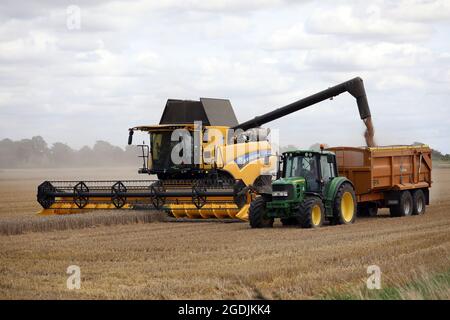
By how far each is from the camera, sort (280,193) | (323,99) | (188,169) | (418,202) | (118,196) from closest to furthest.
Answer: (280,193), (118,196), (188,169), (418,202), (323,99)

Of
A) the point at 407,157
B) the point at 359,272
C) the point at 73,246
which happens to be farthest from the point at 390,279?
the point at 407,157

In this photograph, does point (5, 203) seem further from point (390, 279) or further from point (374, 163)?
point (390, 279)

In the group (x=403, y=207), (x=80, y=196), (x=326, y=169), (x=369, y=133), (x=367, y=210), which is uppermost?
(x=369, y=133)

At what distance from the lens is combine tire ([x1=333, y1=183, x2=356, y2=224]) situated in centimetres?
1897

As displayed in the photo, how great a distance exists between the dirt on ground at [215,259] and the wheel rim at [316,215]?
0.30 metres

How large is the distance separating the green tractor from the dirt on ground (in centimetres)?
39

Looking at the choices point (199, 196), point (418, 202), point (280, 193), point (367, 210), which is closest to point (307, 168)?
point (280, 193)

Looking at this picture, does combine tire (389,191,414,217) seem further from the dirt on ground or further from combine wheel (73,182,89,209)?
combine wheel (73,182,89,209)

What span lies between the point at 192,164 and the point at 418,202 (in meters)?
6.21

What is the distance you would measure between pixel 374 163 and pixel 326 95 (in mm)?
3294

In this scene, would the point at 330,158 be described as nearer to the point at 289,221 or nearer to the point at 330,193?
the point at 330,193

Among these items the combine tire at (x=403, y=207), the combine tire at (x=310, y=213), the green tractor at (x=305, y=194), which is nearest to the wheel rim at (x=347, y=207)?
the green tractor at (x=305, y=194)

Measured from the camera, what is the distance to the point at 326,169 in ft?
62.6

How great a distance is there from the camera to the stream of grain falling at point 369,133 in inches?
894
